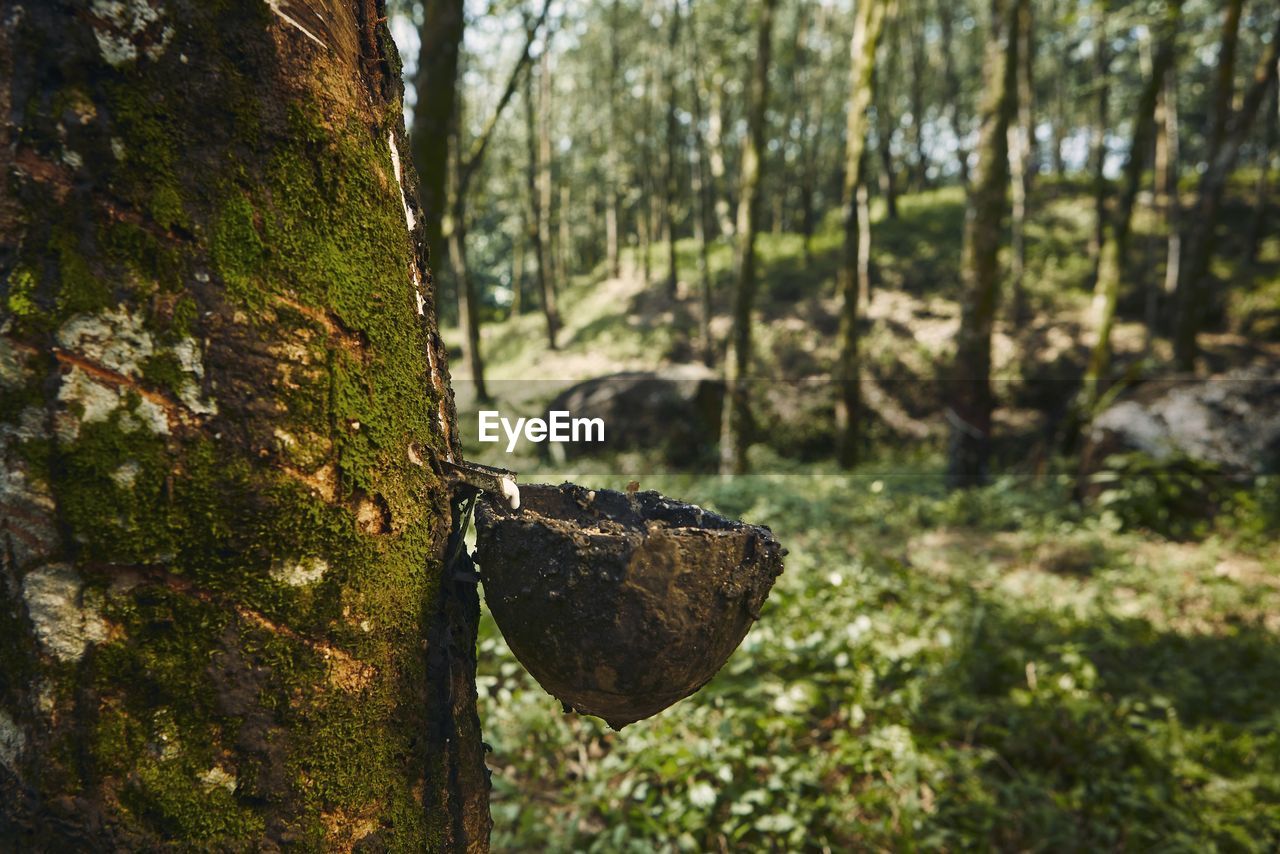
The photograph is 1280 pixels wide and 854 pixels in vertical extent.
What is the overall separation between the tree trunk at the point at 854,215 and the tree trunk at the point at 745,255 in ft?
5.27

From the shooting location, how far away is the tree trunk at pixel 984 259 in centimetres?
855

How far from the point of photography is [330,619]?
989 millimetres

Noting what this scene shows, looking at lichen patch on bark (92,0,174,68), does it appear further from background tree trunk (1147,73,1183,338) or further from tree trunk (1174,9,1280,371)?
background tree trunk (1147,73,1183,338)

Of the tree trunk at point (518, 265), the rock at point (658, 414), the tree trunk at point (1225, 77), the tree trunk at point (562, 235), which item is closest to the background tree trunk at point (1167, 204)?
the tree trunk at point (1225, 77)

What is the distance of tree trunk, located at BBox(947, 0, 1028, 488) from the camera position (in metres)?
8.55

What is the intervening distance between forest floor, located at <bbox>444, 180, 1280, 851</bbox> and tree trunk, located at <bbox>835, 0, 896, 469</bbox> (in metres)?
3.18

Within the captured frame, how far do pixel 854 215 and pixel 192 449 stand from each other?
1149 centimetres

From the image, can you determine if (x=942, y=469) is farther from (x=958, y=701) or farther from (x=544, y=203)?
(x=544, y=203)

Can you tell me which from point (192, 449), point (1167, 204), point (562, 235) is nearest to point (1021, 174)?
point (1167, 204)

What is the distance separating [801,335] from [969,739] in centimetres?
1490

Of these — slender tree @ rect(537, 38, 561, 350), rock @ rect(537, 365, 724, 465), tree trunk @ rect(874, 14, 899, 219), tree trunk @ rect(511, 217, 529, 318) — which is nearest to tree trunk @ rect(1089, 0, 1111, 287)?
tree trunk @ rect(874, 14, 899, 219)

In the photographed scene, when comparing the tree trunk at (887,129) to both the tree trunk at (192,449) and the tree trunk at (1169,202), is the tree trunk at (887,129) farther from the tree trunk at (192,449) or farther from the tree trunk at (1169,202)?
the tree trunk at (192,449)

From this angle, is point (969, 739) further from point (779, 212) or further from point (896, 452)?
point (779, 212)

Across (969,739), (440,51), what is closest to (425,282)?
(969,739)
